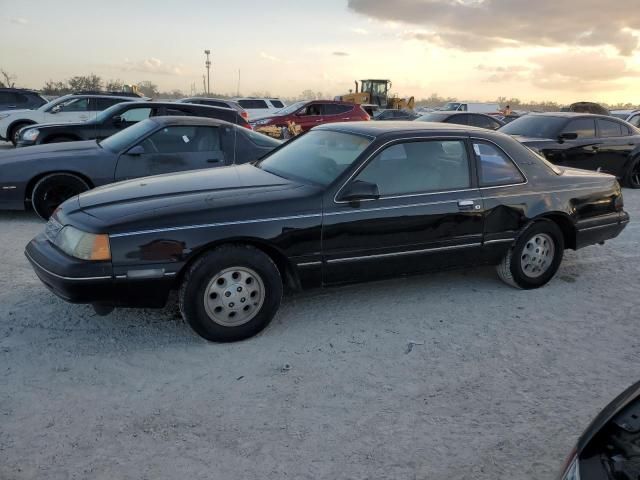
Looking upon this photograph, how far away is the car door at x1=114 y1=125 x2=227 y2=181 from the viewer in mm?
6578

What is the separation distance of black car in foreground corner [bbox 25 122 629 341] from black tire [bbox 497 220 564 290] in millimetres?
11

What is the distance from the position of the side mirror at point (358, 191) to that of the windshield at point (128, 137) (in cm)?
383

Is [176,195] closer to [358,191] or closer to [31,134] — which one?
[358,191]

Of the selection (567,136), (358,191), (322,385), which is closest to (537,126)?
(567,136)

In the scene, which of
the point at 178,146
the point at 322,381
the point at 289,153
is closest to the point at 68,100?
the point at 178,146

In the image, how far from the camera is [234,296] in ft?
11.8

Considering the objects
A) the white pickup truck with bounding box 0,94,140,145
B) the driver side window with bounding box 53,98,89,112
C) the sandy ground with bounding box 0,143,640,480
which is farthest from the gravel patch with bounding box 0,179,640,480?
the driver side window with bounding box 53,98,89,112

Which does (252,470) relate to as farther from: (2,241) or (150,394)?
(2,241)

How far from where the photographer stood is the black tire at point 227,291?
3490 mm

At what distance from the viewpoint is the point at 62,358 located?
11.1 ft

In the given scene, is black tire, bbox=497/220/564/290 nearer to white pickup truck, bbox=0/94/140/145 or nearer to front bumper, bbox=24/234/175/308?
front bumper, bbox=24/234/175/308

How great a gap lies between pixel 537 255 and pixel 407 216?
1503 mm

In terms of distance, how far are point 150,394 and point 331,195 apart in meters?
1.79

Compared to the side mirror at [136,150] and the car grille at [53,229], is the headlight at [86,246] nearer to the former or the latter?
the car grille at [53,229]
